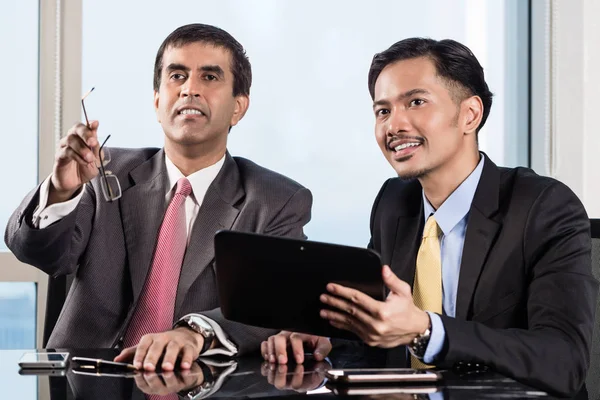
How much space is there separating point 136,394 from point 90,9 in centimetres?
262

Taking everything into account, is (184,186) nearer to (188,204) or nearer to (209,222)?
(188,204)

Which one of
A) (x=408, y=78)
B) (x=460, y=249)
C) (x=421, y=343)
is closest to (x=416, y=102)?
(x=408, y=78)

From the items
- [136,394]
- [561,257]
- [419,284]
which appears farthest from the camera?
[419,284]

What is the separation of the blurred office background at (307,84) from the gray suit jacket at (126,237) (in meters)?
1.20

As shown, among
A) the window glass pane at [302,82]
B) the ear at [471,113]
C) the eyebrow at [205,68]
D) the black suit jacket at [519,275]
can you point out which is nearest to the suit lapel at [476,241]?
the black suit jacket at [519,275]

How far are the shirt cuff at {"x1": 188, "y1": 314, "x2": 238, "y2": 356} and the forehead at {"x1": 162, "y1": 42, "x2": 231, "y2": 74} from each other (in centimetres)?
95

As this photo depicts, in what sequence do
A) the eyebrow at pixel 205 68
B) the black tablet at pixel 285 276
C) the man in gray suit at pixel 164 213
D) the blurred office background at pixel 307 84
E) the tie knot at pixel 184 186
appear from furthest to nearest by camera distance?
the blurred office background at pixel 307 84 < the eyebrow at pixel 205 68 < the tie knot at pixel 184 186 < the man in gray suit at pixel 164 213 < the black tablet at pixel 285 276

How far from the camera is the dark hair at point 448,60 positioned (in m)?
2.42

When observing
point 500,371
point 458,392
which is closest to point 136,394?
point 458,392

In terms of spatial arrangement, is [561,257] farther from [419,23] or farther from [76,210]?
[419,23]

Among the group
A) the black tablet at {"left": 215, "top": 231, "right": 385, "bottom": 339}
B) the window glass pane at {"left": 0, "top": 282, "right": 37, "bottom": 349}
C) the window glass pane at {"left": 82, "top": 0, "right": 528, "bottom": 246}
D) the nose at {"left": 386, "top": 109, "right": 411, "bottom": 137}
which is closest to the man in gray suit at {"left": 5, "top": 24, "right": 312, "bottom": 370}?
the black tablet at {"left": 215, "top": 231, "right": 385, "bottom": 339}

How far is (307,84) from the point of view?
3910 mm

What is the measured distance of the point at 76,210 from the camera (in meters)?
2.31

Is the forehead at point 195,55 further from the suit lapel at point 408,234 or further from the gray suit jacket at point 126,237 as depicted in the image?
the suit lapel at point 408,234
